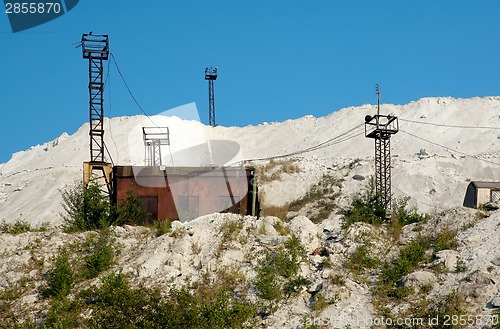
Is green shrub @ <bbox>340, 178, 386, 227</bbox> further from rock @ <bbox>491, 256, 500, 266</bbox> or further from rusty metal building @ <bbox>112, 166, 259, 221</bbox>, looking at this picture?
rock @ <bbox>491, 256, 500, 266</bbox>

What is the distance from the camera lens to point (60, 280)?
2375cm

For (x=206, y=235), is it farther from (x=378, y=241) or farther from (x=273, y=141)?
(x=273, y=141)

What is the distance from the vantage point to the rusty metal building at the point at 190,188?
105 feet

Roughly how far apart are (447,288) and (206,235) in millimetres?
7811

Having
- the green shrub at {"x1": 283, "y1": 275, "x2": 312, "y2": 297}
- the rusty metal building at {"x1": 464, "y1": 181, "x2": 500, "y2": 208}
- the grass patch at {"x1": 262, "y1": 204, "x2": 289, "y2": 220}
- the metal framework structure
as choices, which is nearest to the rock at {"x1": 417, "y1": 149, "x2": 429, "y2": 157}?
the grass patch at {"x1": 262, "y1": 204, "x2": 289, "y2": 220}

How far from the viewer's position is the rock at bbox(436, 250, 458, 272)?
2319 cm

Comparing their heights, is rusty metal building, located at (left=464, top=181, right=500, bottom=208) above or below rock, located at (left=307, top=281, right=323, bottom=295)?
above

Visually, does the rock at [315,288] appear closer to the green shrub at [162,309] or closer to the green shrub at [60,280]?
the green shrub at [162,309]

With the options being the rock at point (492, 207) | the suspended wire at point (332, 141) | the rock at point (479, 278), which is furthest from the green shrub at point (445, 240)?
the suspended wire at point (332, 141)

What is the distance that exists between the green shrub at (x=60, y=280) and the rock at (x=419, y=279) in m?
9.82

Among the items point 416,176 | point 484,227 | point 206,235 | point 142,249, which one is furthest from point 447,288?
point 416,176

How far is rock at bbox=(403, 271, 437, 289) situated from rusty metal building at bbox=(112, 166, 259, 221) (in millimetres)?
10090

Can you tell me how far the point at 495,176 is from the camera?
54.2m

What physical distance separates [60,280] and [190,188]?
9.61m
